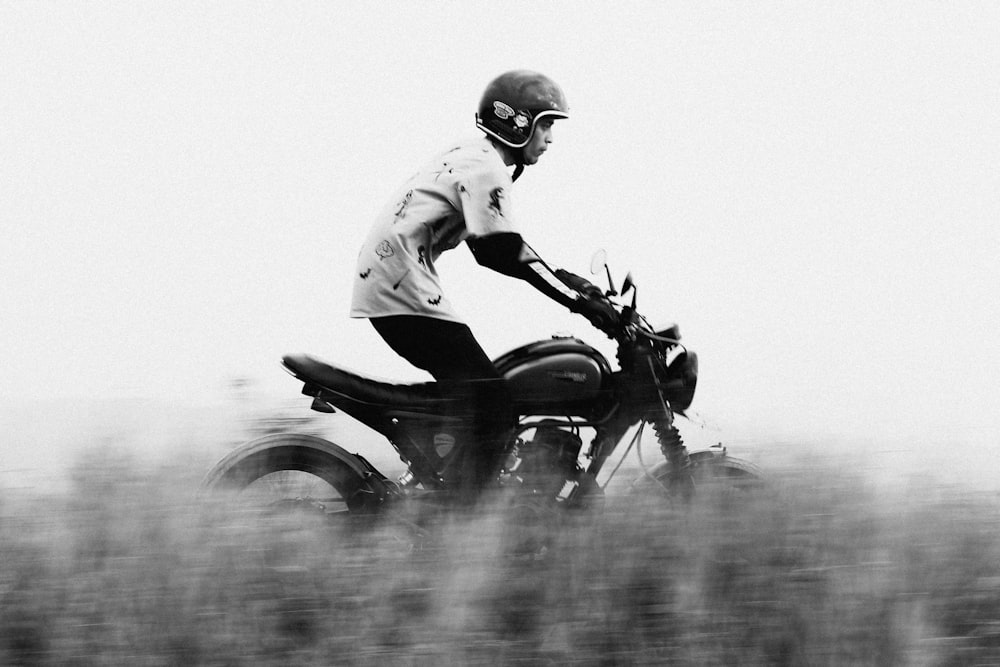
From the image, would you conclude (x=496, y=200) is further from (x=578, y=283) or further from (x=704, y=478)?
(x=704, y=478)

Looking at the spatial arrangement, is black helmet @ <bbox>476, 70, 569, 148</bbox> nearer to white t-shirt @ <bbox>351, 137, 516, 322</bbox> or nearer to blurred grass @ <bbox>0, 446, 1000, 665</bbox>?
white t-shirt @ <bbox>351, 137, 516, 322</bbox>

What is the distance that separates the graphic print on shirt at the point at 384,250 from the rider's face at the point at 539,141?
2.53ft

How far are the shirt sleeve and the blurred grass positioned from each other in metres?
1.21

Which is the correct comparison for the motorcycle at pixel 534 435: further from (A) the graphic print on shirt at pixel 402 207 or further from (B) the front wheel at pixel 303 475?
(A) the graphic print on shirt at pixel 402 207

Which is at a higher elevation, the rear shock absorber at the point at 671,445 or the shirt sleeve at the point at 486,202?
the shirt sleeve at the point at 486,202

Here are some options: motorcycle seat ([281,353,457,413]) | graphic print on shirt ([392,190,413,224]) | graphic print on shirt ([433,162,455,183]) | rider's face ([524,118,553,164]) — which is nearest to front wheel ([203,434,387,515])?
motorcycle seat ([281,353,457,413])

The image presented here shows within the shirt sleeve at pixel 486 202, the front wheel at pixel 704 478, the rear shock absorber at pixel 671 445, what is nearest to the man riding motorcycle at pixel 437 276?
the shirt sleeve at pixel 486 202

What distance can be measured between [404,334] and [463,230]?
1.79ft

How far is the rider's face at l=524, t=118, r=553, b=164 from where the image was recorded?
553cm

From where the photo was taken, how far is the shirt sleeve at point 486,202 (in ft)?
17.1

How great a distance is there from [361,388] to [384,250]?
610 millimetres

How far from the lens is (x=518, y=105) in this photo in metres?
5.48

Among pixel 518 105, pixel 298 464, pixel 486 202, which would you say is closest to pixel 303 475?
pixel 298 464

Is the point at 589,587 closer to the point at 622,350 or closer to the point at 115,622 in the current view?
the point at 622,350
